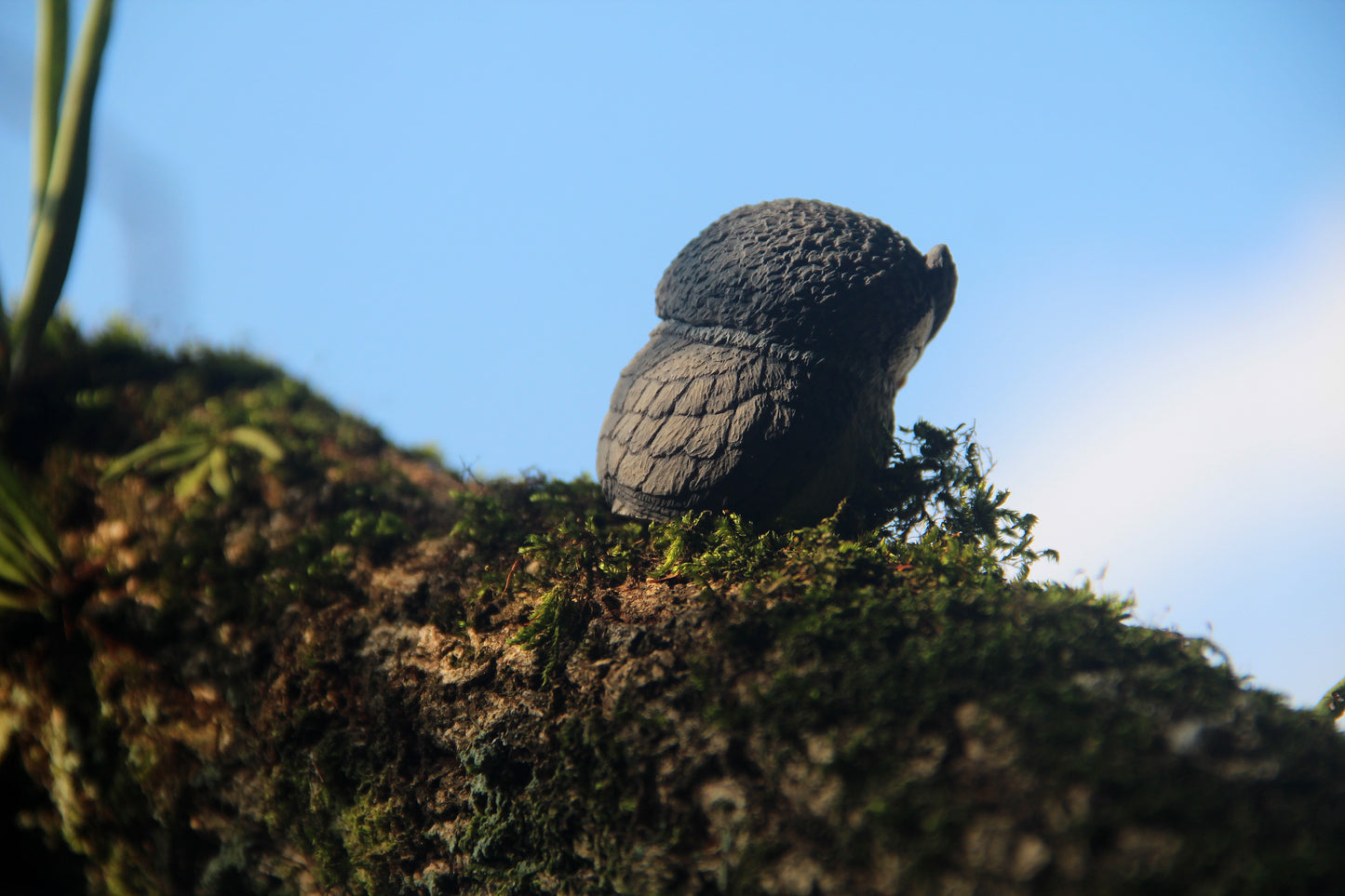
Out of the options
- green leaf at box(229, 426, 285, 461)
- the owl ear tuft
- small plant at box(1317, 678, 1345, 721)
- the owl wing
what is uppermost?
the owl ear tuft

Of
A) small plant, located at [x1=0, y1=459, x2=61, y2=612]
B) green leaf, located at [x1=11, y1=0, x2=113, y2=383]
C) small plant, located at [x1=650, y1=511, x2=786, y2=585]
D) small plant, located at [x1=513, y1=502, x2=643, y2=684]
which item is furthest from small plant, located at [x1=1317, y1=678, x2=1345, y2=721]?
green leaf, located at [x1=11, y1=0, x2=113, y2=383]

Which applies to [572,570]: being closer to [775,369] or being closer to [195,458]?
[775,369]

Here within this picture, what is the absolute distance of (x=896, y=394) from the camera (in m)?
3.51

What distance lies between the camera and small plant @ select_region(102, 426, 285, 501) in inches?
120

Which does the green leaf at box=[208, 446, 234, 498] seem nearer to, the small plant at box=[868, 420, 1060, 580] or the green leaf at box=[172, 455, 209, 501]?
the green leaf at box=[172, 455, 209, 501]

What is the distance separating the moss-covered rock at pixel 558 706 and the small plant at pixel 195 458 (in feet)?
0.19

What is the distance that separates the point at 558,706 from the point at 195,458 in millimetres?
2175

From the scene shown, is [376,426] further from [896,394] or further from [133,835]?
[896,394]

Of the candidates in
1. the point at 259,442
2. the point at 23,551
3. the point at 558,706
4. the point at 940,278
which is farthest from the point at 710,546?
the point at 23,551

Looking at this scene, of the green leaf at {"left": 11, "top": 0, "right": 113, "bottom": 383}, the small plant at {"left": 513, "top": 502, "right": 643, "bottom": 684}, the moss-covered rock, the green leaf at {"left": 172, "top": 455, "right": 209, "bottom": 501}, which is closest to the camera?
the moss-covered rock

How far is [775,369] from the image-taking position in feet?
9.89

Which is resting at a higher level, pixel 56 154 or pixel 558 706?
pixel 56 154

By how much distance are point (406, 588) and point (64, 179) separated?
7.37 ft

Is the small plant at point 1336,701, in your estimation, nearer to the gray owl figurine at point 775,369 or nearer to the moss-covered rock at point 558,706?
the moss-covered rock at point 558,706
